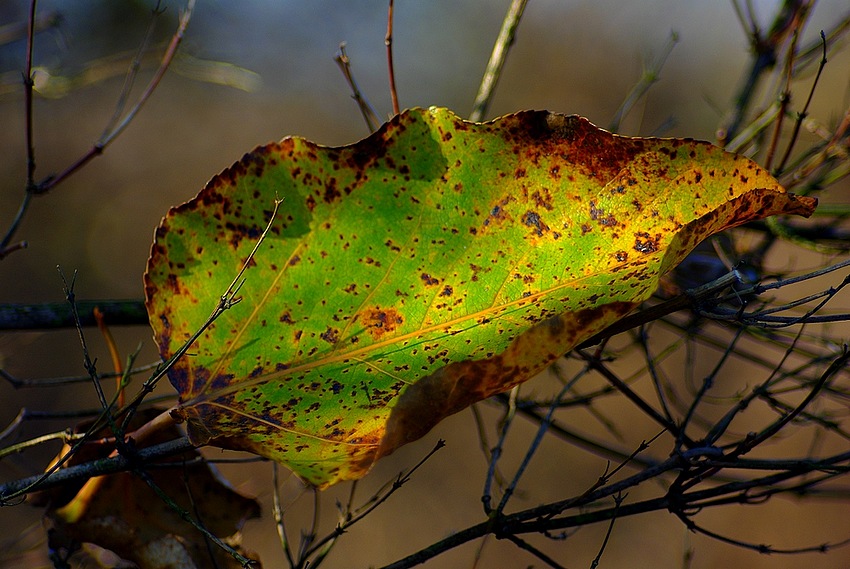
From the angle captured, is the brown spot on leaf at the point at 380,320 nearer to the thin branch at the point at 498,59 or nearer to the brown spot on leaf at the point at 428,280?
the brown spot on leaf at the point at 428,280

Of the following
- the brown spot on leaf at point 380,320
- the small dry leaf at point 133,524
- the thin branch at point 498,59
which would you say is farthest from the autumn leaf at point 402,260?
the thin branch at point 498,59

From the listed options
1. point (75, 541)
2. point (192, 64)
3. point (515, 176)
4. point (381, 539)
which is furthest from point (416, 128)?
point (381, 539)

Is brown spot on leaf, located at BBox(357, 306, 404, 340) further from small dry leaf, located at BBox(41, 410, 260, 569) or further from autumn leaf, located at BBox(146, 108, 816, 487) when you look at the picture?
small dry leaf, located at BBox(41, 410, 260, 569)

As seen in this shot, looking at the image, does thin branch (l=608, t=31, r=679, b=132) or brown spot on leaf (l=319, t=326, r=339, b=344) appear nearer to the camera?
brown spot on leaf (l=319, t=326, r=339, b=344)

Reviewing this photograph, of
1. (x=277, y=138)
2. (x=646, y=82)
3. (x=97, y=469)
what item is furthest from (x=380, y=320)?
(x=277, y=138)

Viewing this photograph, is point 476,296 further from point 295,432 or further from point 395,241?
point 295,432

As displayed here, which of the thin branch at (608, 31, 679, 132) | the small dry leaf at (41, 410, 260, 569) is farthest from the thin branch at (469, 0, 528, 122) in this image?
the small dry leaf at (41, 410, 260, 569)

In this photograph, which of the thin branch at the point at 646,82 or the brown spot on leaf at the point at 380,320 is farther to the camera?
the thin branch at the point at 646,82

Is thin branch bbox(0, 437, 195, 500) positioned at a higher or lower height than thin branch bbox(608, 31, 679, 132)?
lower

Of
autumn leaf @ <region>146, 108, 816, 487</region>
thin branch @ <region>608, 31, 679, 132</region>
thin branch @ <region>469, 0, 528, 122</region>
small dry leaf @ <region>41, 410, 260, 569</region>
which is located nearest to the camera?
autumn leaf @ <region>146, 108, 816, 487</region>
